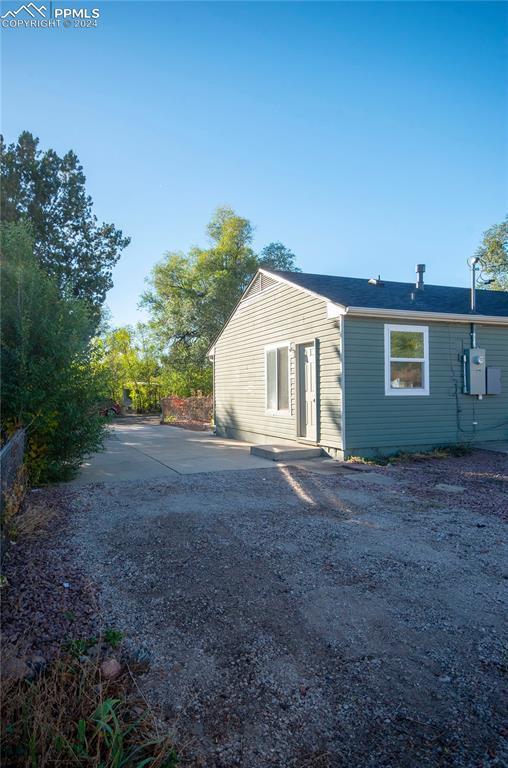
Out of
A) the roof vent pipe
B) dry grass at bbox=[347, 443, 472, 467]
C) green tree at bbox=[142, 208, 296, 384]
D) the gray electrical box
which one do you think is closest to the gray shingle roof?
the roof vent pipe

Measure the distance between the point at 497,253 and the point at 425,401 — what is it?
18424 millimetres

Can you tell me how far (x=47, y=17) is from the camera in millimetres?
4664

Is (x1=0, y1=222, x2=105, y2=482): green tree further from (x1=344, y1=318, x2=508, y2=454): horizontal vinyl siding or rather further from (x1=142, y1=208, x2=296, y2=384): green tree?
(x1=142, y1=208, x2=296, y2=384): green tree

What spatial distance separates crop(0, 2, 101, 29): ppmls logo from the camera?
14.6 feet

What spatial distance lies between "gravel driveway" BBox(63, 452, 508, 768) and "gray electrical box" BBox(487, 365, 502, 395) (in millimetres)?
4864

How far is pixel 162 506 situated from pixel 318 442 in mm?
4532

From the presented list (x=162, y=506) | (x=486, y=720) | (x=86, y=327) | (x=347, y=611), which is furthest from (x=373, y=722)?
(x=86, y=327)

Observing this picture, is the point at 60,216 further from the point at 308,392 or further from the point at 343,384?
the point at 343,384

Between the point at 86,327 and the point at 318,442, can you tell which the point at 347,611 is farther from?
the point at 318,442

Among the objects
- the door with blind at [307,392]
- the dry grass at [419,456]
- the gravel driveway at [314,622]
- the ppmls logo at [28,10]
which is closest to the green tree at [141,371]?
the door with blind at [307,392]

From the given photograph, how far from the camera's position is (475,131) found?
404 inches

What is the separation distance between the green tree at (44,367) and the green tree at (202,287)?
15.0 metres

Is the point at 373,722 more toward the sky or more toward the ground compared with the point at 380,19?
more toward the ground

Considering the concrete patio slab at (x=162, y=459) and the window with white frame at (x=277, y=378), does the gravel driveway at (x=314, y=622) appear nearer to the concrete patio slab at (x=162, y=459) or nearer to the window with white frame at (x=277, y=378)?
the concrete patio slab at (x=162, y=459)
